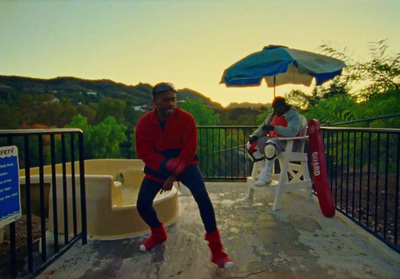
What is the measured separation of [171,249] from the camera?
2.49 meters

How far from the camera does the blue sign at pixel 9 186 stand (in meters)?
1.64

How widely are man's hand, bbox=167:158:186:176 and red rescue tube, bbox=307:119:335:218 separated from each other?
6.76 feet

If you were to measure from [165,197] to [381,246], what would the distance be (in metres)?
2.07

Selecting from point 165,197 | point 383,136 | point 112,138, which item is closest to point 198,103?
point 112,138

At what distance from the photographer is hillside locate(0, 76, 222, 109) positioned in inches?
3290

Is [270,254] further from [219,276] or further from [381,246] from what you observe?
[381,246]

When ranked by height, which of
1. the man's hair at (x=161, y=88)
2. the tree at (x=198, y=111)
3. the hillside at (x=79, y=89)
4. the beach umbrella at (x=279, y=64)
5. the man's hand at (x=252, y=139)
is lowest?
the man's hand at (x=252, y=139)

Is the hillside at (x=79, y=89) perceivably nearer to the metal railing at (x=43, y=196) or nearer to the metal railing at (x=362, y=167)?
the metal railing at (x=362, y=167)

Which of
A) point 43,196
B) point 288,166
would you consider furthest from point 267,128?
point 43,196

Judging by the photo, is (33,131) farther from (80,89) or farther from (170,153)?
(80,89)

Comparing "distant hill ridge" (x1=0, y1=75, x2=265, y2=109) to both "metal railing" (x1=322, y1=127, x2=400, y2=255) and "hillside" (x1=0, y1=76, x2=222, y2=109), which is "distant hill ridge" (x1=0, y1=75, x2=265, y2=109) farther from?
"metal railing" (x1=322, y1=127, x2=400, y2=255)

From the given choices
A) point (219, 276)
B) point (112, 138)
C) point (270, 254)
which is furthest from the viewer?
point (112, 138)

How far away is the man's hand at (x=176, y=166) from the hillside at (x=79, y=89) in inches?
2810

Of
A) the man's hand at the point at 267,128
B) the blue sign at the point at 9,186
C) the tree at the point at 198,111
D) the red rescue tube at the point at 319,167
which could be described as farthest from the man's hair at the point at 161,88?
the tree at the point at 198,111
